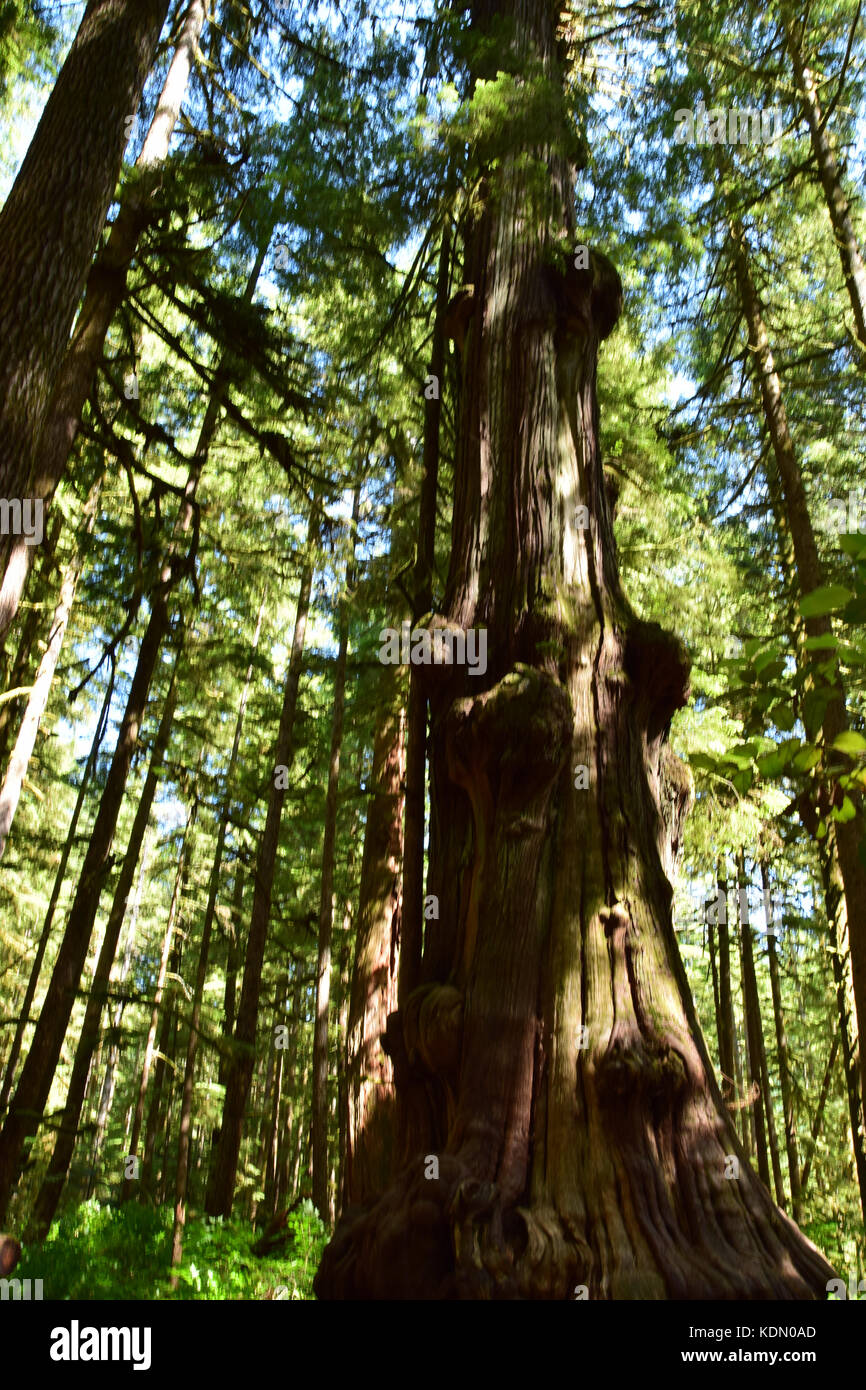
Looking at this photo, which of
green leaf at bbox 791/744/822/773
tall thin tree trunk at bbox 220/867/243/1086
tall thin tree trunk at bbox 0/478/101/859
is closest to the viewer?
green leaf at bbox 791/744/822/773

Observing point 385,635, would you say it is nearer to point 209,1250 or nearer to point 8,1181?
point 8,1181

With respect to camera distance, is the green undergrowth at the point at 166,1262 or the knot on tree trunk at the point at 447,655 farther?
the green undergrowth at the point at 166,1262

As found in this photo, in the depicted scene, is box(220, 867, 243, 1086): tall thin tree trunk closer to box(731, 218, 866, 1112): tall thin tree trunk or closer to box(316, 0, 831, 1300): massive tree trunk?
box(731, 218, 866, 1112): tall thin tree trunk

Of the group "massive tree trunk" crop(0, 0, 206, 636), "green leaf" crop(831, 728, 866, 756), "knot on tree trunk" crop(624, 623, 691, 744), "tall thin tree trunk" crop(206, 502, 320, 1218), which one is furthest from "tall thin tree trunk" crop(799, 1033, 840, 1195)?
"green leaf" crop(831, 728, 866, 756)

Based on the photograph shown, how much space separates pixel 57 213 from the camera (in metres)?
4.89

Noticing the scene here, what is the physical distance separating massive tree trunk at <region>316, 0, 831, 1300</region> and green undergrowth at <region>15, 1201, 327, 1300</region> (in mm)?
5692

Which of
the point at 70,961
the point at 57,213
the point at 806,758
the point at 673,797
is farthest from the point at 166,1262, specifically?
the point at 806,758

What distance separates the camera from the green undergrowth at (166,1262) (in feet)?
26.0

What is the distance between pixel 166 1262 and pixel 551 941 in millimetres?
7971

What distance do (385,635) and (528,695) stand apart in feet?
18.3

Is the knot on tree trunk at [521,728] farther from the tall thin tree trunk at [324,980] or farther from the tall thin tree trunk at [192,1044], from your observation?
the tall thin tree trunk at [324,980]

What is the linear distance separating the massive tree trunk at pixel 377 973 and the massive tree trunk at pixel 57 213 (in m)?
5.27

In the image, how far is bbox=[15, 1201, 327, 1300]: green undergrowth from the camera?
7.91 meters

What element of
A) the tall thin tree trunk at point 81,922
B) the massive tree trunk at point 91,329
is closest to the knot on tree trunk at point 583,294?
the tall thin tree trunk at point 81,922
